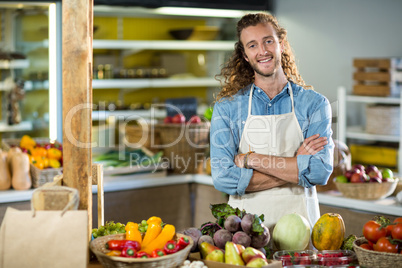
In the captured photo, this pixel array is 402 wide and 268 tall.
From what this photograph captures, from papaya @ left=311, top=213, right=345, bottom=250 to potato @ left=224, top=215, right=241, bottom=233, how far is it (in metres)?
0.37

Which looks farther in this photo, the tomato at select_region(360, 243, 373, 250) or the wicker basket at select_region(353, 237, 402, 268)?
the tomato at select_region(360, 243, 373, 250)

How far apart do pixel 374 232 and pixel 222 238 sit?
0.55 m

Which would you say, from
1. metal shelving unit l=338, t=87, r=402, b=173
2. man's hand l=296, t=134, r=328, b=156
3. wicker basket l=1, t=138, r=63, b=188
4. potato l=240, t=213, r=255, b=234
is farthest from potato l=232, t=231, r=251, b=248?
metal shelving unit l=338, t=87, r=402, b=173

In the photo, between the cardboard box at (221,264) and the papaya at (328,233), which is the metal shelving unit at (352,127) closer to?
the papaya at (328,233)

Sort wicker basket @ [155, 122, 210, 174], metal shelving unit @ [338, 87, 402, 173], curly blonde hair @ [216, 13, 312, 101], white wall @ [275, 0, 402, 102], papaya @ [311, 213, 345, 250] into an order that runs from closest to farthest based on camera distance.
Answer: papaya @ [311, 213, 345, 250] < curly blonde hair @ [216, 13, 312, 101] < wicker basket @ [155, 122, 210, 174] < metal shelving unit @ [338, 87, 402, 173] < white wall @ [275, 0, 402, 102]

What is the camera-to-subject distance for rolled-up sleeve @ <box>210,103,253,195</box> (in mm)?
2549

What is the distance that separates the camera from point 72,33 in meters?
1.96

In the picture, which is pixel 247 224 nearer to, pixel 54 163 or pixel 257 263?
pixel 257 263

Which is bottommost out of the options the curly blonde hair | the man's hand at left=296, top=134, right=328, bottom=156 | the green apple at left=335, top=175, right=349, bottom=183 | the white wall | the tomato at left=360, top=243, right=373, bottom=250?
the tomato at left=360, top=243, right=373, bottom=250

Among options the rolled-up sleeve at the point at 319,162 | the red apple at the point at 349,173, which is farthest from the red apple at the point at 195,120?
the rolled-up sleeve at the point at 319,162

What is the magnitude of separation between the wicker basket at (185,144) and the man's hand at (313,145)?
196 centimetres

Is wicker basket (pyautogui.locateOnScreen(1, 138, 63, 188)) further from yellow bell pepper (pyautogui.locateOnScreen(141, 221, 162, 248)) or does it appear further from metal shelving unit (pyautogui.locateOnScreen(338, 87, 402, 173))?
metal shelving unit (pyautogui.locateOnScreen(338, 87, 402, 173))

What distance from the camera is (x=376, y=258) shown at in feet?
6.38

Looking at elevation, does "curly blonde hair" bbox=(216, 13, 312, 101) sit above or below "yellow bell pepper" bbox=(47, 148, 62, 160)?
above
